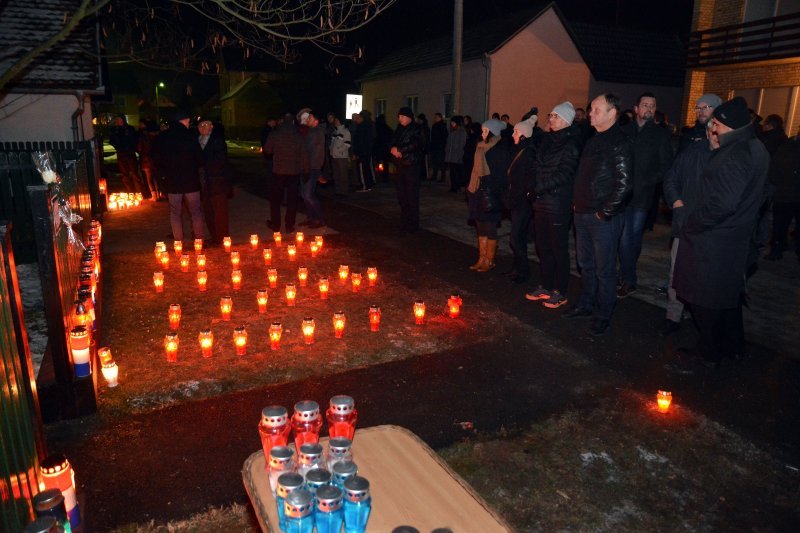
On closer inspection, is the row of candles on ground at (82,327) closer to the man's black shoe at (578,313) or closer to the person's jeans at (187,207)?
the person's jeans at (187,207)

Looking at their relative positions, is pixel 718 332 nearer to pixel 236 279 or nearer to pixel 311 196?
pixel 236 279

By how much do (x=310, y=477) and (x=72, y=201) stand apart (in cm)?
584

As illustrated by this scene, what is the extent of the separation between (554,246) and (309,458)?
5.06 m

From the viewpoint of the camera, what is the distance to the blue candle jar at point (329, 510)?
6.64ft

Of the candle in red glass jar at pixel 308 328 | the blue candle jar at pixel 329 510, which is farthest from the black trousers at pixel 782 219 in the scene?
the blue candle jar at pixel 329 510

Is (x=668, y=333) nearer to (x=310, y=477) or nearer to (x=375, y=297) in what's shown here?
(x=375, y=297)

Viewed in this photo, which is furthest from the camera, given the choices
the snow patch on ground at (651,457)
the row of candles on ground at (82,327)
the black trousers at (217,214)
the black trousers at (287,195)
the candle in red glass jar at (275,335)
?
the black trousers at (287,195)

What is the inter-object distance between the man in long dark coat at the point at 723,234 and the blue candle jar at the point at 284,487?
4.32 m

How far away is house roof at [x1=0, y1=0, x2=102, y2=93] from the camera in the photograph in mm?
13922

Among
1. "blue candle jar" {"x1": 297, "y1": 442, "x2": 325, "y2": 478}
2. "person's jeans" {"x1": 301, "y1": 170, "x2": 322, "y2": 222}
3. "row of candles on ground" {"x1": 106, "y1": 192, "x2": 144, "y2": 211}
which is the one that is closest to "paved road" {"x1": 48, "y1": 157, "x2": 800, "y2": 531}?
"blue candle jar" {"x1": 297, "y1": 442, "x2": 325, "y2": 478}

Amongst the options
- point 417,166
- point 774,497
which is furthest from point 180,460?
point 417,166

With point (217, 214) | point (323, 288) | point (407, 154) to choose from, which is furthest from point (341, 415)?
point (407, 154)

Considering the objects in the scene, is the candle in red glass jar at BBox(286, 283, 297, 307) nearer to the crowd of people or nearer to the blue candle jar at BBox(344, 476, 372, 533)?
the crowd of people

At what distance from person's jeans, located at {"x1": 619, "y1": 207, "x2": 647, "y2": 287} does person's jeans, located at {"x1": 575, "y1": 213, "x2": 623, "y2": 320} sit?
121 centimetres
